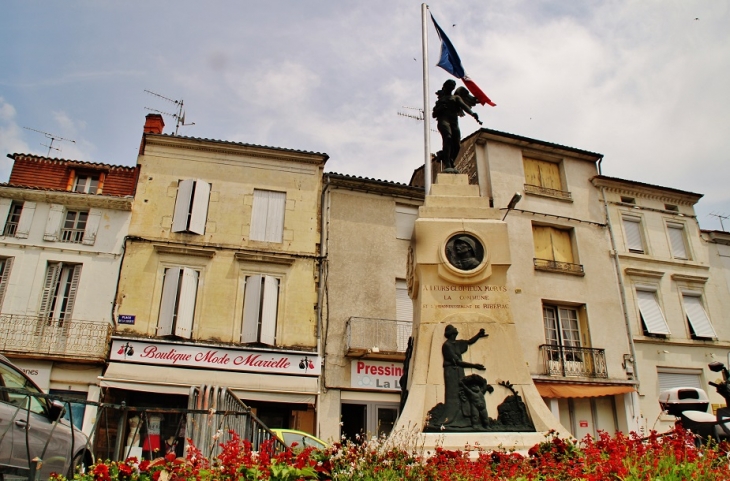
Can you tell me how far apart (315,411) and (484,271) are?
1028 centimetres

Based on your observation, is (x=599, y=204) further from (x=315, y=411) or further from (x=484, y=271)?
(x=484, y=271)

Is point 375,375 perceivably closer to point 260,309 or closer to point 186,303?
point 260,309

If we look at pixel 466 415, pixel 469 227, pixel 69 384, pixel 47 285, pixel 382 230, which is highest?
pixel 382 230

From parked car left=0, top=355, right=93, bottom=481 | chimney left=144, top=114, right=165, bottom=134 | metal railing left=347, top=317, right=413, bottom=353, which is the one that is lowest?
parked car left=0, top=355, right=93, bottom=481

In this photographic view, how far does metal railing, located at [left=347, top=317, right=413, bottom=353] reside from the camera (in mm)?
18094

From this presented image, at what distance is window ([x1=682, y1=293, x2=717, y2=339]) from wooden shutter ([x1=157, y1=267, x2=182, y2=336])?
57.9 ft

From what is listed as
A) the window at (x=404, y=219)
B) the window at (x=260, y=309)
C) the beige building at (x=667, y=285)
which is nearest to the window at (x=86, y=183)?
the window at (x=260, y=309)

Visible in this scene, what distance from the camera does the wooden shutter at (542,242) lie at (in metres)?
20.6

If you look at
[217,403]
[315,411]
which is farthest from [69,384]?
[217,403]

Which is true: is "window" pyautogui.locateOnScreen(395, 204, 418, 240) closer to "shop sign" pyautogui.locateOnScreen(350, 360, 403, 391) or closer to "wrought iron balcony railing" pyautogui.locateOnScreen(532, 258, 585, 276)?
"wrought iron balcony railing" pyautogui.locateOnScreen(532, 258, 585, 276)

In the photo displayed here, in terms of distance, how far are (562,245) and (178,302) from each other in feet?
43.5

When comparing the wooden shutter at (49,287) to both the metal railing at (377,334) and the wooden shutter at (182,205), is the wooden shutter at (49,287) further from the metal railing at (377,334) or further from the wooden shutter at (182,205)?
the metal railing at (377,334)

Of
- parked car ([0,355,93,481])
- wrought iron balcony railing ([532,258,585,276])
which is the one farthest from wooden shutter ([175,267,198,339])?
wrought iron balcony railing ([532,258,585,276])

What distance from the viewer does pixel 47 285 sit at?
17.2 m
